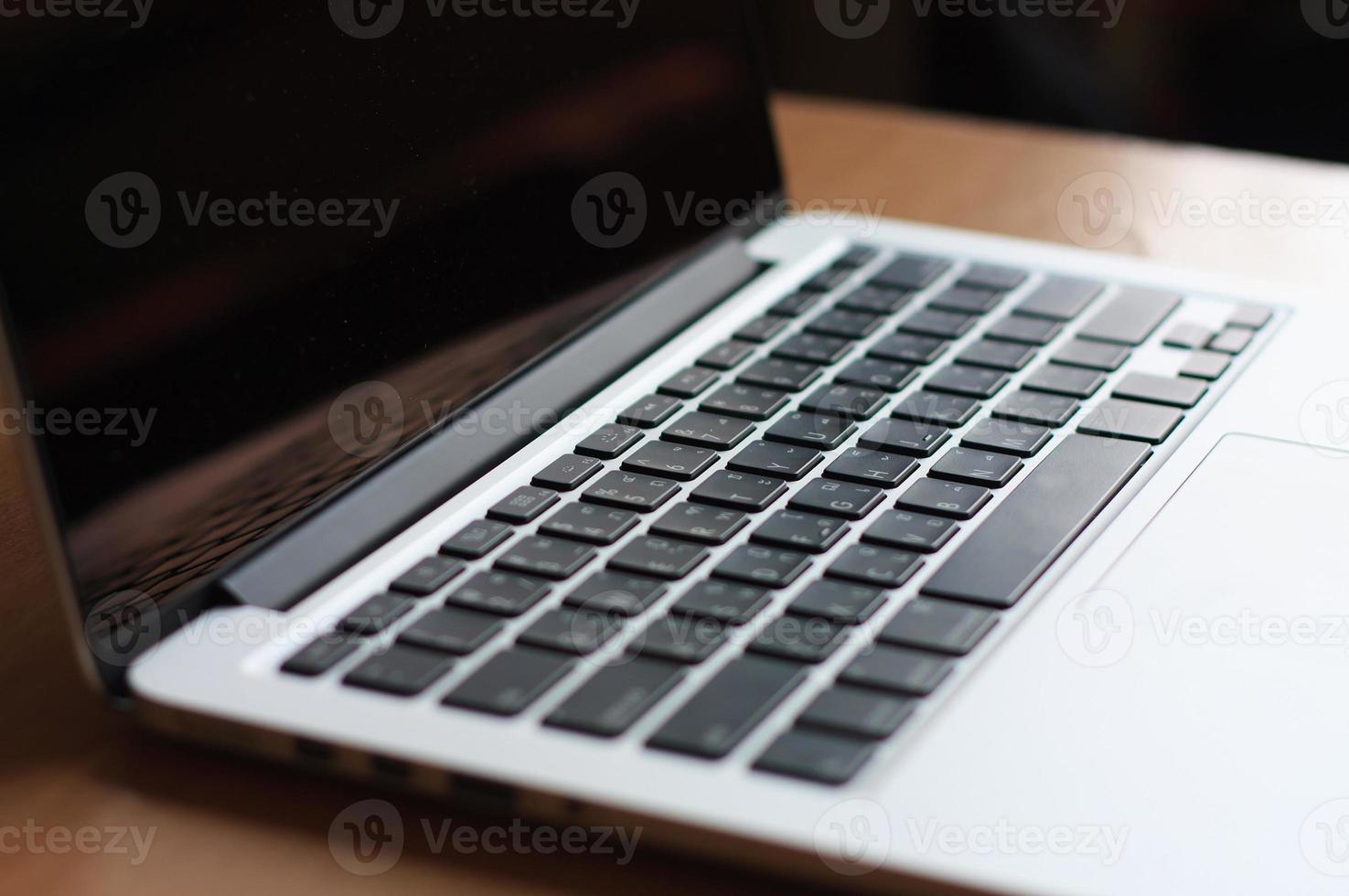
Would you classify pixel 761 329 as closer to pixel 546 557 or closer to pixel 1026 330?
pixel 1026 330

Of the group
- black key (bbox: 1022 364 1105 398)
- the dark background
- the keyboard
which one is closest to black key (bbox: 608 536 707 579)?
the keyboard

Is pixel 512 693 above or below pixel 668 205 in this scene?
below

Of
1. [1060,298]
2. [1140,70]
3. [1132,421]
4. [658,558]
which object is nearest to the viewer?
[658,558]

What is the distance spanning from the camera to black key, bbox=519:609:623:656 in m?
0.46

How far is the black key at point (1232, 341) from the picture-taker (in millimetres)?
671

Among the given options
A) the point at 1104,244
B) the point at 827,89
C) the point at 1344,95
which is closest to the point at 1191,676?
the point at 1104,244

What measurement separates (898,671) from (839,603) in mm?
41

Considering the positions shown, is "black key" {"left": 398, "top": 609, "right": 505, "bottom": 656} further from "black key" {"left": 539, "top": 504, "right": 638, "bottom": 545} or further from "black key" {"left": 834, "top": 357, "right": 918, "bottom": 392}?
"black key" {"left": 834, "top": 357, "right": 918, "bottom": 392}

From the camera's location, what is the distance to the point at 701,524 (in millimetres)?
527

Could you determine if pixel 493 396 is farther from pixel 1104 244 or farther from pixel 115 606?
pixel 1104 244

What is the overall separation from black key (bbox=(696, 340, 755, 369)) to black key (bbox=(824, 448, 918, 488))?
0.32ft

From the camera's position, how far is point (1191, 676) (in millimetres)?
451

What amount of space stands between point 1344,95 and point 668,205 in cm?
146

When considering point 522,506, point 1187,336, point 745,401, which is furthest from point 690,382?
point 1187,336
